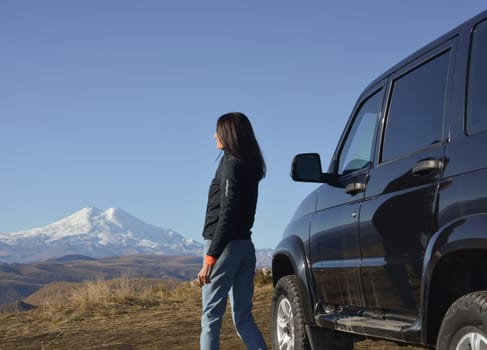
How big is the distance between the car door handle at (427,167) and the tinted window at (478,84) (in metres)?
0.21


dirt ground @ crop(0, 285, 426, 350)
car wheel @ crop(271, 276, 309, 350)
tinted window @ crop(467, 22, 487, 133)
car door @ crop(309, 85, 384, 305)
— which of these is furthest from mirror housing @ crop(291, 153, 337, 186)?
dirt ground @ crop(0, 285, 426, 350)

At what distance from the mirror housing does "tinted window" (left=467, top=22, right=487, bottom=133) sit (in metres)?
1.52

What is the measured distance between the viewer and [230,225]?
4910 millimetres

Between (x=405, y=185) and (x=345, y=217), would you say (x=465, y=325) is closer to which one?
(x=405, y=185)

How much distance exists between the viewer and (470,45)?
3.40m

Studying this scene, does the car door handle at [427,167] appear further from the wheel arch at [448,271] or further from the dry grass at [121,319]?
the dry grass at [121,319]

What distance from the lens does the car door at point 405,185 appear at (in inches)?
134

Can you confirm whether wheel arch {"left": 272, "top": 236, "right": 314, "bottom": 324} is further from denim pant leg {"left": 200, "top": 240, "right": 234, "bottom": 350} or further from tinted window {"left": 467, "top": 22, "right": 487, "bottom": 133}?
tinted window {"left": 467, "top": 22, "right": 487, "bottom": 133}

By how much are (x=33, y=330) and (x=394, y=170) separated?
8.79m

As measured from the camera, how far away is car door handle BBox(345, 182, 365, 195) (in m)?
4.19

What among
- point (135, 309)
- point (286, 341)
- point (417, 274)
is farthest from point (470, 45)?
point (135, 309)

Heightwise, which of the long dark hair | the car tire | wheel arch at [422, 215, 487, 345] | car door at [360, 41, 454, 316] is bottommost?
the car tire

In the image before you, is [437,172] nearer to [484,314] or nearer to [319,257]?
[484,314]

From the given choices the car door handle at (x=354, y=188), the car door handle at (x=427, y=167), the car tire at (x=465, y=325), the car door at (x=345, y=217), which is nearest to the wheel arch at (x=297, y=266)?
the car door at (x=345, y=217)
